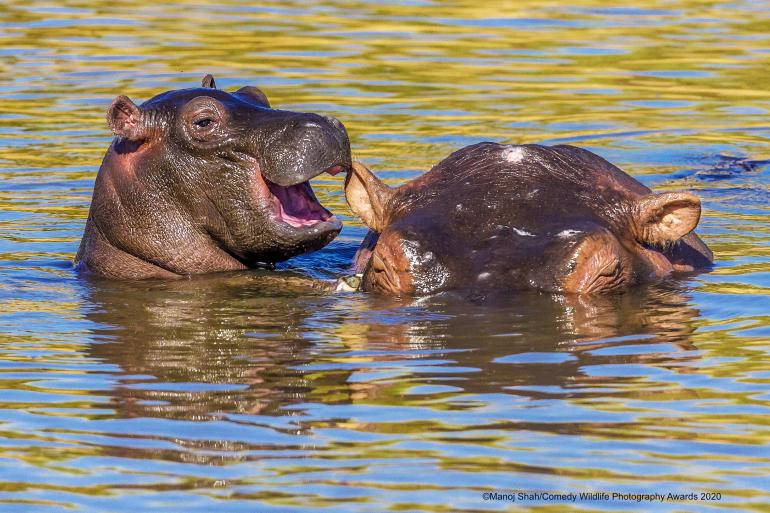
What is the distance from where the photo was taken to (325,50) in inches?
773

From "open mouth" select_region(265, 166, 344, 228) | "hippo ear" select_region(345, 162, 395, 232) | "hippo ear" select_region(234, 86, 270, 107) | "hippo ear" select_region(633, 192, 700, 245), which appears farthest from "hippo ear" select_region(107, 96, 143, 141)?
"hippo ear" select_region(633, 192, 700, 245)

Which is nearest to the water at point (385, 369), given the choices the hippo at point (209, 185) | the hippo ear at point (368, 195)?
the hippo at point (209, 185)

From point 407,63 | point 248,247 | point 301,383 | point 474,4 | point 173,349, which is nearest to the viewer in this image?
point 301,383

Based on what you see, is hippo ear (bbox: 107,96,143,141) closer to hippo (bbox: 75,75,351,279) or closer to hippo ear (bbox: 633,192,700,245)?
hippo (bbox: 75,75,351,279)

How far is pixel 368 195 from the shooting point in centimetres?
939

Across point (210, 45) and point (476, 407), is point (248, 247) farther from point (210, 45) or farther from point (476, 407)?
point (210, 45)

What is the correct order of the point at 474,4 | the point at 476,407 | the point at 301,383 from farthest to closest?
the point at 474,4 → the point at 301,383 → the point at 476,407

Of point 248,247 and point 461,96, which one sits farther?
point 461,96

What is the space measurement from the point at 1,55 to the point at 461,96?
5.71 m

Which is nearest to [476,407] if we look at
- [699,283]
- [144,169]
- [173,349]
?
[173,349]

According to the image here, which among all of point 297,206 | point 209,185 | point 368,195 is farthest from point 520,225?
point 209,185

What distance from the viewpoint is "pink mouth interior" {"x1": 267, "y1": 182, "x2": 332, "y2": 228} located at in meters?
9.60

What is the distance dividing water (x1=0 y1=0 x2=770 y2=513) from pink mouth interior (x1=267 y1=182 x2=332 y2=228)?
16.7 inches

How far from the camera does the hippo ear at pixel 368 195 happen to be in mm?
9312
